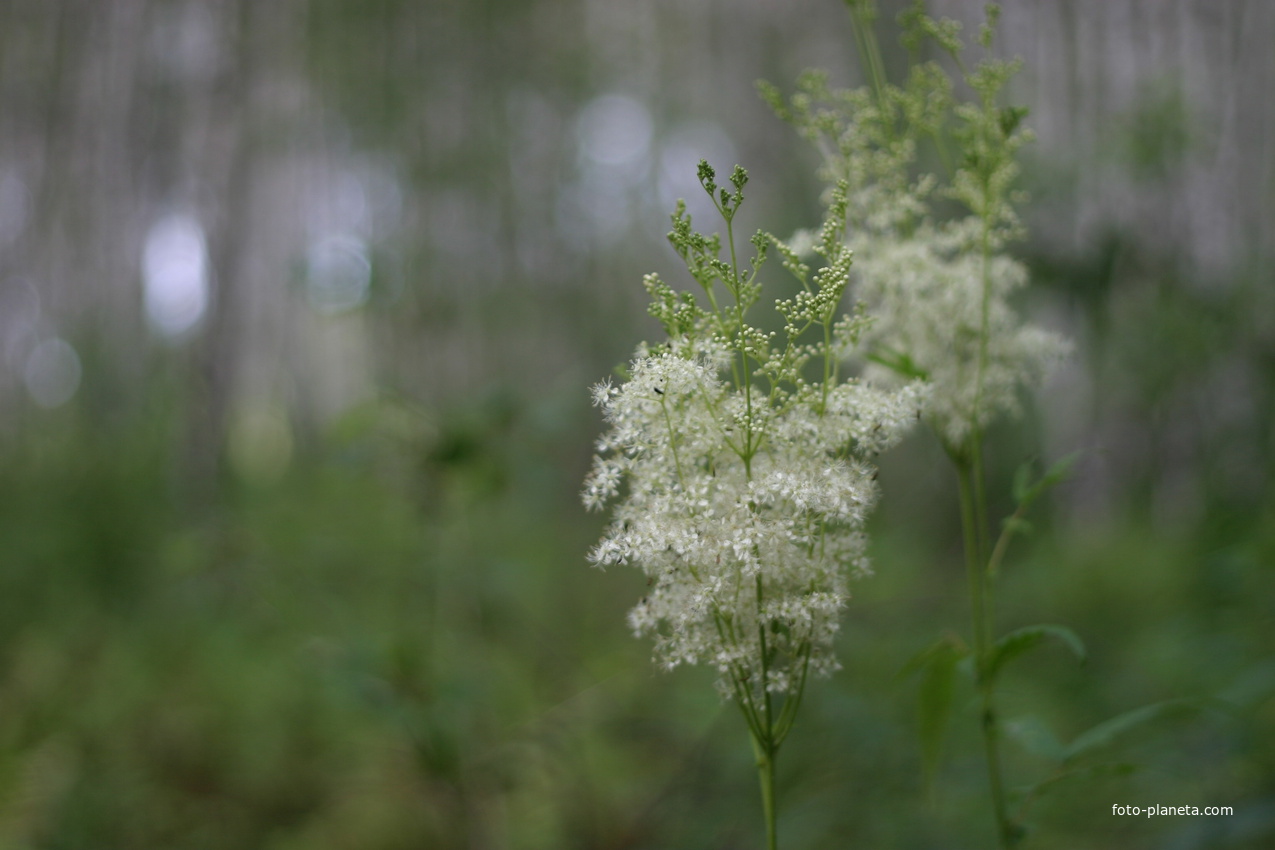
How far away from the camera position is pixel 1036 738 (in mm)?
1415

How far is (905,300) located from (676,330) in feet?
2.30

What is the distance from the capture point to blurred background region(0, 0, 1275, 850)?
8.68ft

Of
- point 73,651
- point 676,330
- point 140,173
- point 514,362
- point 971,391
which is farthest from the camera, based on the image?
point 514,362

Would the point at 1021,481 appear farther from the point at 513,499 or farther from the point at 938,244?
the point at 513,499

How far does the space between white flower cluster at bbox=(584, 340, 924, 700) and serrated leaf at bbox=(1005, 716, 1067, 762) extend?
0.56 m

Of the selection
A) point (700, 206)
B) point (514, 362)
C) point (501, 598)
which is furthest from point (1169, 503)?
point (514, 362)

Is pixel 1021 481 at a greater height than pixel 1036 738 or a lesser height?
greater

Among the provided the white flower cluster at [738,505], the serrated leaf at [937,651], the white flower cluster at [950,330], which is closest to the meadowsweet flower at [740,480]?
the white flower cluster at [738,505]

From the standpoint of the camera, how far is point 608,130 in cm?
Answer: 1666

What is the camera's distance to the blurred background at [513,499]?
2.64 meters

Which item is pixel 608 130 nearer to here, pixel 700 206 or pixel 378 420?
pixel 700 206

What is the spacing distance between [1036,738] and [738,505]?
2.77ft

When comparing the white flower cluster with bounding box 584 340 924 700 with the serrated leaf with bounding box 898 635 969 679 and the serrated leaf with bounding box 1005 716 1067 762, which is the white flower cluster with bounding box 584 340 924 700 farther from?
the serrated leaf with bounding box 1005 716 1067 762

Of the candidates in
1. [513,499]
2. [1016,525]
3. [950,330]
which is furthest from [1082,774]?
[513,499]
